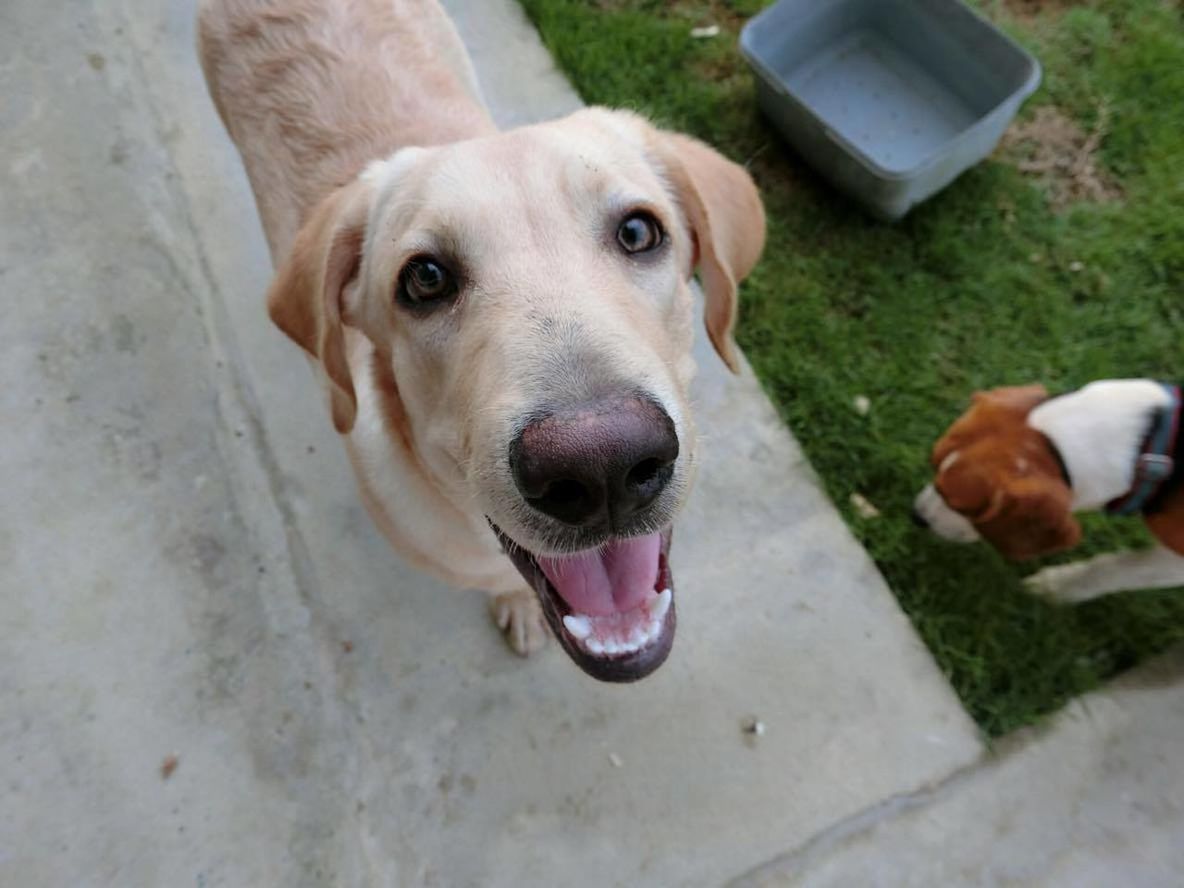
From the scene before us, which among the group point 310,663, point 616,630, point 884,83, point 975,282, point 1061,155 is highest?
point 884,83

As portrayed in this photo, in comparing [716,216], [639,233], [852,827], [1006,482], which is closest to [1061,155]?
[1006,482]

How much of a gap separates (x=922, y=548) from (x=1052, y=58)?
111 inches

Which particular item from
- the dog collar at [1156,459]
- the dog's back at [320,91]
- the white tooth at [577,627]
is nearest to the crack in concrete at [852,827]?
the dog collar at [1156,459]

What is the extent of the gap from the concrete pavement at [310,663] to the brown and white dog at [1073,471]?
52 cm

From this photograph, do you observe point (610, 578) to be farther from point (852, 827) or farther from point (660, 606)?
point (852, 827)

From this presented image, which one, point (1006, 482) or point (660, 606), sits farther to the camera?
point (1006, 482)

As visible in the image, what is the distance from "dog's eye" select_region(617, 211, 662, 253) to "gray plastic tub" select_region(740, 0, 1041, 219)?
6.40 feet

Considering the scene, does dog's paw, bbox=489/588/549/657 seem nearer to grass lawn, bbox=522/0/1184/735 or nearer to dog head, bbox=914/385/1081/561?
Answer: grass lawn, bbox=522/0/1184/735

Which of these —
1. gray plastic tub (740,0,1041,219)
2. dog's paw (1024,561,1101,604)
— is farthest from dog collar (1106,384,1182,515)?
gray plastic tub (740,0,1041,219)

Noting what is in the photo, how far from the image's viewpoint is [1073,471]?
9.46 ft

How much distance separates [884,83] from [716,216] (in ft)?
8.16

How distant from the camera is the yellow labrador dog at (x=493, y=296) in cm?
156

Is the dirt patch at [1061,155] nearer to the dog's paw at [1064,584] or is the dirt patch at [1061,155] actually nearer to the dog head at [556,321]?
the dog's paw at [1064,584]

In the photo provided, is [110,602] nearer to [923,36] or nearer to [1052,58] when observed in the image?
[923,36]
